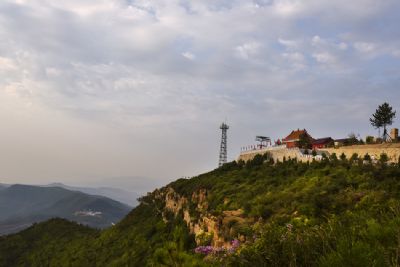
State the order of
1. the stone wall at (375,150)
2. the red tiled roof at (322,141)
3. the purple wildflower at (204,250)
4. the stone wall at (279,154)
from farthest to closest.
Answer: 1. the red tiled roof at (322,141)
2. the stone wall at (279,154)
3. the stone wall at (375,150)
4. the purple wildflower at (204,250)

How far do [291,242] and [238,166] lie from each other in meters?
60.3

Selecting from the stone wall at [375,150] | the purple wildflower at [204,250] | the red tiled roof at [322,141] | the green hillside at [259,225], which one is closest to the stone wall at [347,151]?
the stone wall at [375,150]

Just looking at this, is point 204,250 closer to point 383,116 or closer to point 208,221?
point 208,221

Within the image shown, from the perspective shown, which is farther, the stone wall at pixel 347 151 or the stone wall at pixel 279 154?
the stone wall at pixel 279 154

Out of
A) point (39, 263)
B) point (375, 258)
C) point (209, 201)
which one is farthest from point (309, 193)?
point (39, 263)

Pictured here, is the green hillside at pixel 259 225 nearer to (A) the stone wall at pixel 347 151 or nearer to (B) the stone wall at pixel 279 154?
(B) the stone wall at pixel 279 154

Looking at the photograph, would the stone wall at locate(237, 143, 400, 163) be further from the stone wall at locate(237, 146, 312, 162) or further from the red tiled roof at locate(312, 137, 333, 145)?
the red tiled roof at locate(312, 137, 333, 145)

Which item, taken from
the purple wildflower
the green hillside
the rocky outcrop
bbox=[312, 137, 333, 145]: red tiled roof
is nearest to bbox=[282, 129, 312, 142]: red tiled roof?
bbox=[312, 137, 333, 145]: red tiled roof

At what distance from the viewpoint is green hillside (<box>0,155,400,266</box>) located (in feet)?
24.1

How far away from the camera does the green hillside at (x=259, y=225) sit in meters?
7.36

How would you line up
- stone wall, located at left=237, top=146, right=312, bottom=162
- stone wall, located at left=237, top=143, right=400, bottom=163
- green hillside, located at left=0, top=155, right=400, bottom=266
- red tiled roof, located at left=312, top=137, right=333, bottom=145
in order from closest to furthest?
green hillside, located at left=0, top=155, right=400, bottom=266, stone wall, located at left=237, top=143, right=400, bottom=163, stone wall, located at left=237, top=146, right=312, bottom=162, red tiled roof, located at left=312, top=137, right=333, bottom=145

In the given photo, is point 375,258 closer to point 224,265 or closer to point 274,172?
point 224,265

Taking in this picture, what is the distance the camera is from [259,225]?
55.9 feet

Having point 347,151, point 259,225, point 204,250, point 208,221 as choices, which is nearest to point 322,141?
point 347,151
